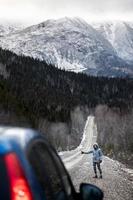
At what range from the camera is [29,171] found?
4.27 m

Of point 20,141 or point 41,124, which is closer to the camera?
point 20,141

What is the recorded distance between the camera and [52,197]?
4625mm

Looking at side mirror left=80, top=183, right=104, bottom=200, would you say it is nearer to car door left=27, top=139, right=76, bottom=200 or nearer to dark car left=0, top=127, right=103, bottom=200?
dark car left=0, top=127, right=103, bottom=200

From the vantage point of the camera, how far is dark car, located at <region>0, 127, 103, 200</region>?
4.18 meters

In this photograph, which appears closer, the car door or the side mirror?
the car door

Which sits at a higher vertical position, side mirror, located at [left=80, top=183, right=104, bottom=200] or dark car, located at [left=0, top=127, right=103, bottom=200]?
dark car, located at [left=0, top=127, right=103, bottom=200]

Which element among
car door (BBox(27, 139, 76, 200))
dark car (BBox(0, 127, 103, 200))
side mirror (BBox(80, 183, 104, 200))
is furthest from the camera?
side mirror (BBox(80, 183, 104, 200))

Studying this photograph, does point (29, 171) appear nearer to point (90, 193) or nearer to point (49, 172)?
point (49, 172)

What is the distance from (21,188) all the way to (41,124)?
114 metres

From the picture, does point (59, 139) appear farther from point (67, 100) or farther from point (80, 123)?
point (67, 100)

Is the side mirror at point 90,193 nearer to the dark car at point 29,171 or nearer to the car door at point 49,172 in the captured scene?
the dark car at point 29,171

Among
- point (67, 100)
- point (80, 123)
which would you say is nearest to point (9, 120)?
point (80, 123)

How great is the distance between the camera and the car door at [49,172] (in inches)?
178

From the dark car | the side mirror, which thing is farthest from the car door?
the side mirror
